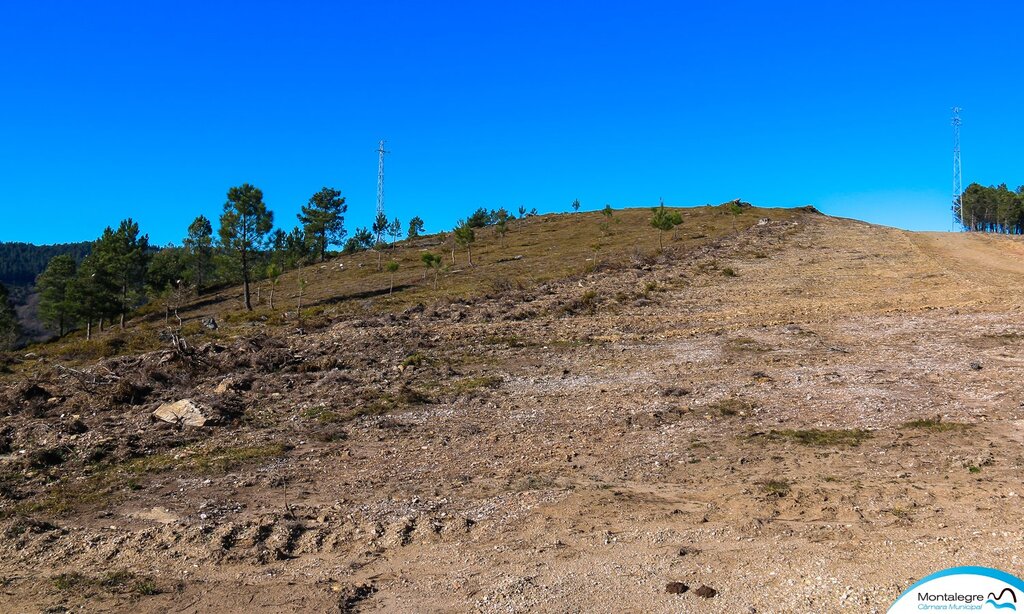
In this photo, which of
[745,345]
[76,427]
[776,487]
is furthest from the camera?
[745,345]

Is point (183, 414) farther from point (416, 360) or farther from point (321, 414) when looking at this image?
point (416, 360)

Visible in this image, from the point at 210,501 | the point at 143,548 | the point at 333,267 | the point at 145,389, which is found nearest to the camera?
the point at 143,548

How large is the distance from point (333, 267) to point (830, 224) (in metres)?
52.8

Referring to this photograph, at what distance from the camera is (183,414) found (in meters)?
15.1

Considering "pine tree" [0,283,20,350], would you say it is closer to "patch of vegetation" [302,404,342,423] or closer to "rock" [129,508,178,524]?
"patch of vegetation" [302,404,342,423]

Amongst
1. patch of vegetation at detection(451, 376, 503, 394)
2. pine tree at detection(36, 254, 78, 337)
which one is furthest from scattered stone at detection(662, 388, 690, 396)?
pine tree at detection(36, 254, 78, 337)

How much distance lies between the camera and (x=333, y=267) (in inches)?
3000

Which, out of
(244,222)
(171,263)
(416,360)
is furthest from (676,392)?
(171,263)

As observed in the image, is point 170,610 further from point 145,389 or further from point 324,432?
point 145,389

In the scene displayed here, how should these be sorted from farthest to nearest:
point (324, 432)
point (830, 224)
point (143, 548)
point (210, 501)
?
point (830, 224)
point (324, 432)
point (210, 501)
point (143, 548)

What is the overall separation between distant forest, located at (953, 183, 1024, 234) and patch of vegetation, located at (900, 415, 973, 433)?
330 feet

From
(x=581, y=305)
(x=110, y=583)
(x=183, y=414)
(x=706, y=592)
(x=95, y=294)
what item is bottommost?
Answer: (x=706, y=592)

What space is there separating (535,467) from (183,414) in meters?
8.50

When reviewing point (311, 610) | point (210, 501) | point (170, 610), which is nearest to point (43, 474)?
point (210, 501)
